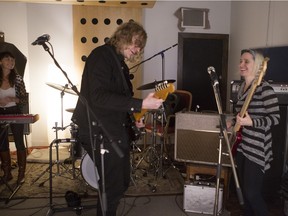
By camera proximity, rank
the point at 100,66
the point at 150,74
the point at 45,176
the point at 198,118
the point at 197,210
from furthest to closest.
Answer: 1. the point at 150,74
2. the point at 45,176
3. the point at 198,118
4. the point at 197,210
5. the point at 100,66

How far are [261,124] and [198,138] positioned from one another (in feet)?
3.56

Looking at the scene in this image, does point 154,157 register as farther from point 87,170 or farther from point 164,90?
point 164,90

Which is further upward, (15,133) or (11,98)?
(11,98)

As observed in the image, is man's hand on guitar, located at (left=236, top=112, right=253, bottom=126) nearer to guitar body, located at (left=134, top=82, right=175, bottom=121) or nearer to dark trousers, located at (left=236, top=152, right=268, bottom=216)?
dark trousers, located at (left=236, top=152, right=268, bottom=216)

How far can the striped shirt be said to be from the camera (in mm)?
2105

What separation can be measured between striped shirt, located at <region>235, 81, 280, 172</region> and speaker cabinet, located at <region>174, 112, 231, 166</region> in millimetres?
810

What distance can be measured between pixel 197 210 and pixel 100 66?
5.91ft

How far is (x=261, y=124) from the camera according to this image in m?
2.08

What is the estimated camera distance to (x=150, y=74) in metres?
5.34

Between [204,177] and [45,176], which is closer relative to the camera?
[204,177]

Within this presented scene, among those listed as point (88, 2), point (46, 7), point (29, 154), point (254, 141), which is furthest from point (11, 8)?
point (254, 141)

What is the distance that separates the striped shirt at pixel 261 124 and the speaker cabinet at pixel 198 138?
0.81 m

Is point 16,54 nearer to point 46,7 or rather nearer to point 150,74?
point 46,7

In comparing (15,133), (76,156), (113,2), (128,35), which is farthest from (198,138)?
(113,2)
